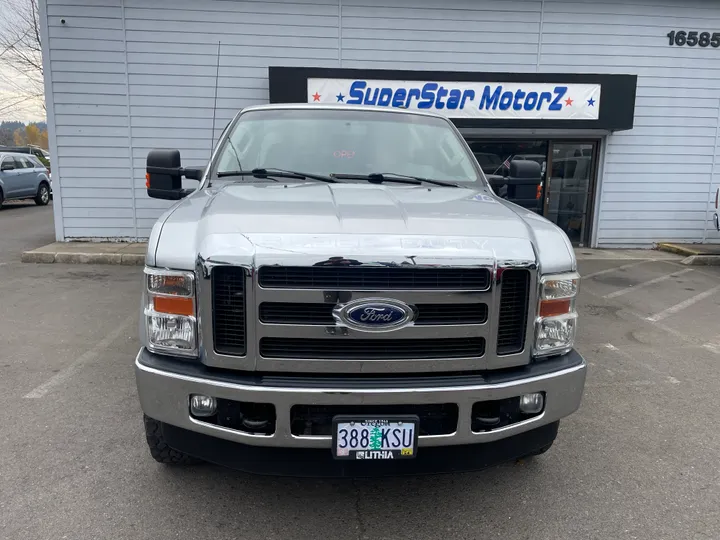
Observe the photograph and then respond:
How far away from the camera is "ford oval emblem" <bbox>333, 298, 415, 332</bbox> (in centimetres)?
227

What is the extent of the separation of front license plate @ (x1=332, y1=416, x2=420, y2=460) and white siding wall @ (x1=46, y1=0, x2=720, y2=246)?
8874mm

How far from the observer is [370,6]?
394 inches

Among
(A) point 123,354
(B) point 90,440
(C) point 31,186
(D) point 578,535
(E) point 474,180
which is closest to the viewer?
(D) point 578,535

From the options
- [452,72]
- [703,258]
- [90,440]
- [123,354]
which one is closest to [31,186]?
[452,72]

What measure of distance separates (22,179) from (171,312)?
1903 centimetres

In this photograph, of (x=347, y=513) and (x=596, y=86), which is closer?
(x=347, y=513)

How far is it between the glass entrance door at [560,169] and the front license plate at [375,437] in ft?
28.9

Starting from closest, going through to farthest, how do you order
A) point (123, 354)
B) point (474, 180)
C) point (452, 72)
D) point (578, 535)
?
1. point (578, 535)
2. point (474, 180)
3. point (123, 354)
4. point (452, 72)

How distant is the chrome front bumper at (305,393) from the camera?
7.41ft

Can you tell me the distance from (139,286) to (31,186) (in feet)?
46.1

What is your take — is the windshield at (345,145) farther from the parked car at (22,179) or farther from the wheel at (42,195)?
the wheel at (42,195)

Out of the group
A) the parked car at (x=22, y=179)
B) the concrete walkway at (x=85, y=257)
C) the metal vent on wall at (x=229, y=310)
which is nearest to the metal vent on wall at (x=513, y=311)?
the metal vent on wall at (x=229, y=310)

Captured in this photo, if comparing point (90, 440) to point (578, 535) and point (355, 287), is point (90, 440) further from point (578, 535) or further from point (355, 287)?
point (578, 535)

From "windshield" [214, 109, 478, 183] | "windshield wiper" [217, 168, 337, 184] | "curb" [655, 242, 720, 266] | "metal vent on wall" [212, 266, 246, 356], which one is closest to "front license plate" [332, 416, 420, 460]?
"metal vent on wall" [212, 266, 246, 356]
